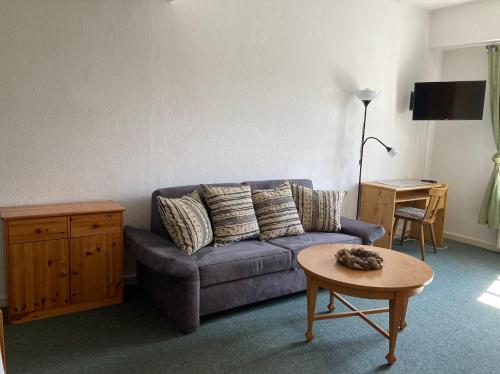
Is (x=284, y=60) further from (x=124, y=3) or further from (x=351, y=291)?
(x=351, y=291)

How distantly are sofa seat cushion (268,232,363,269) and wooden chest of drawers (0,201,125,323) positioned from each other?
3.94ft

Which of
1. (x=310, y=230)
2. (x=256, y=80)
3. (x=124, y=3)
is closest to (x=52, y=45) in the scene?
(x=124, y=3)

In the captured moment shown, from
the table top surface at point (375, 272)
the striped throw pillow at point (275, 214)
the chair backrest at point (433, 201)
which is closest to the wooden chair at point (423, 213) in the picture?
the chair backrest at point (433, 201)

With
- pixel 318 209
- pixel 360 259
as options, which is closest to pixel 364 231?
pixel 318 209

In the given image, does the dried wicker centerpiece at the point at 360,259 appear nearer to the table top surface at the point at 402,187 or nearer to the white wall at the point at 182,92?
the white wall at the point at 182,92

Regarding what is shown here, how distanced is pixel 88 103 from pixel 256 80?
147cm

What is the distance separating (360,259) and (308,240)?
0.76 meters

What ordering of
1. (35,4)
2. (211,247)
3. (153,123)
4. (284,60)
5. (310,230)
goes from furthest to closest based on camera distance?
(284,60), (310,230), (153,123), (211,247), (35,4)

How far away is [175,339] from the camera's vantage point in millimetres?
2449

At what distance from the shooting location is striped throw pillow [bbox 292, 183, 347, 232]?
349 centimetres

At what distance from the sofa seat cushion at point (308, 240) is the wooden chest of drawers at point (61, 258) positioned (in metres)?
1.20

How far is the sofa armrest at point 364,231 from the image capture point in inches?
132

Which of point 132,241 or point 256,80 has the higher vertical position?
point 256,80

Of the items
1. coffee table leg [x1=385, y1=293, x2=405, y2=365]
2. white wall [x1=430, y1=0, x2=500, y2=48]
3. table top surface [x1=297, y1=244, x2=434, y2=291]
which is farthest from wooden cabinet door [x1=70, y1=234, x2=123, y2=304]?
white wall [x1=430, y1=0, x2=500, y2=48]
